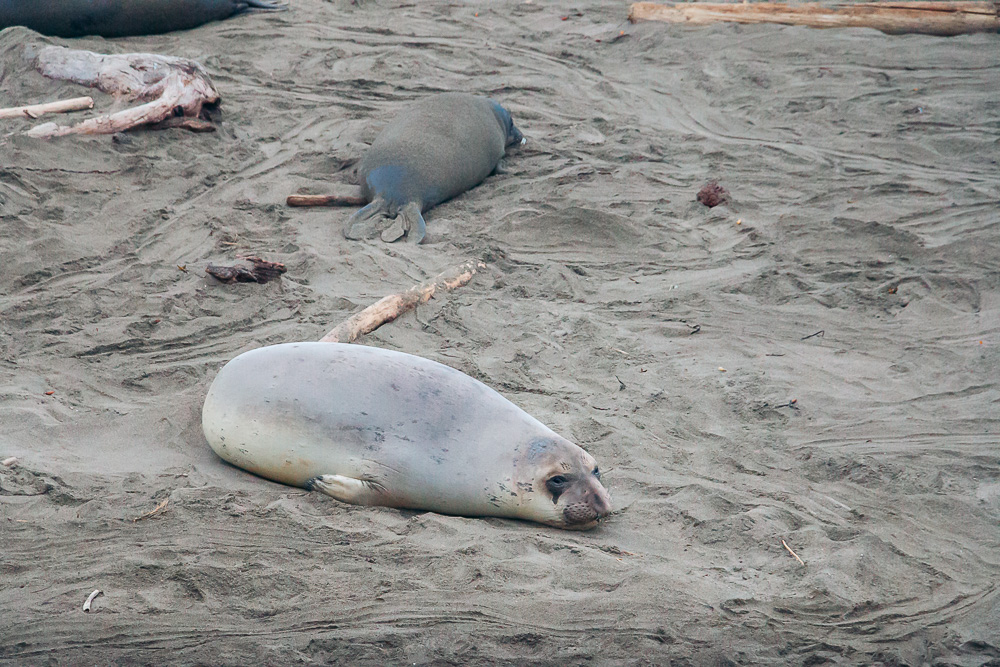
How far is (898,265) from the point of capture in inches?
175

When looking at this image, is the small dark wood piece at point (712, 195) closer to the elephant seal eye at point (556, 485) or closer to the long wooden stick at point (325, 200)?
the long wooden stick at point (325, 200)

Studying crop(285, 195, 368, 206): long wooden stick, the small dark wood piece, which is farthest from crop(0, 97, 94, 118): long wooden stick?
the small dark wood piece

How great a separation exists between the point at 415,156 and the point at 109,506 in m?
3.33

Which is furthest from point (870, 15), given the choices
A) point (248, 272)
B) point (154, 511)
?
point (154, 511)

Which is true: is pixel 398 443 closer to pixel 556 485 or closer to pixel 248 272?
pixel 556 485

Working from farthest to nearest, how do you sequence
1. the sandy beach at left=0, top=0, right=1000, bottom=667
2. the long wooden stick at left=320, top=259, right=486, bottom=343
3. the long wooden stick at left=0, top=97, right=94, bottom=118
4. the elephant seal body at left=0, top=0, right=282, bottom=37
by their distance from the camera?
1. the elephant seal body at left=0, top=0, right=282, bottom=37
2. the long wooden stick at left=0, top=97, right=94, bottom=118
3. the long wooden stick at left=320, top=259, right=486, bottom=343
4. the sandy beach at left=0, top=0, right=1000, bottom=667

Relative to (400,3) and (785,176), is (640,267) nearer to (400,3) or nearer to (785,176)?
(785,176)

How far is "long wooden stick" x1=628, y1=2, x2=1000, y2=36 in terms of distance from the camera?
7.19m

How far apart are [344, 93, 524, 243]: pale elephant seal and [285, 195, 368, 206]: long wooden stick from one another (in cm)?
6

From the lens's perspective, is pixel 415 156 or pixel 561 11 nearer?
pixel 415 156

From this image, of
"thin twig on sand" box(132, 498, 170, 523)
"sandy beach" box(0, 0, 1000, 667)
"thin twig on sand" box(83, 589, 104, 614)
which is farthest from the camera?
"thin twig on sand" box(132, 498, 170, 523)

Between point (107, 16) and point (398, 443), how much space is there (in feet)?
19.8

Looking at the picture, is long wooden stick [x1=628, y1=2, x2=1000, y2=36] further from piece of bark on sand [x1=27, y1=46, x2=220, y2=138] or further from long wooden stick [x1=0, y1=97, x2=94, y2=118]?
long wooden stick [x1=0, y1=97, x2=94, y2=118]

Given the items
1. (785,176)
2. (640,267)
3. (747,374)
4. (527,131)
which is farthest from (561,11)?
(747,374)
